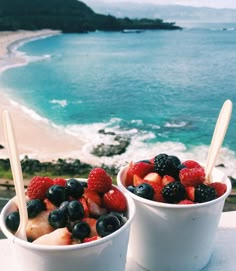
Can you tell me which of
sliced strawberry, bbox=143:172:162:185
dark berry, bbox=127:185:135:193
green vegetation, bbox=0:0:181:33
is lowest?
green vegetation, bbox=0:0:181:33

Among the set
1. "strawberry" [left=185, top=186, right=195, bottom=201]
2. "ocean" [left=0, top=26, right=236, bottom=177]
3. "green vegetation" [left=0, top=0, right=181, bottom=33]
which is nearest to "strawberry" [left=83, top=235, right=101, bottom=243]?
"strawberry" [left=185, top=186, right=195, bottom=201]

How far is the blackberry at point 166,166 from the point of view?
51 cm

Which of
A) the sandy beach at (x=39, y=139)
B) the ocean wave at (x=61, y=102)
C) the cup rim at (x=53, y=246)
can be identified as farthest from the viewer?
the ocean wave at (x=61, y=102)

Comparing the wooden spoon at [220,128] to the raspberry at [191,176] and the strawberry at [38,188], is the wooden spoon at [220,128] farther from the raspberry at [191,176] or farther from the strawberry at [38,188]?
the strawberry at [38,188]

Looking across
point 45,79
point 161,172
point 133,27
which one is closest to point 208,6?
point 133,27

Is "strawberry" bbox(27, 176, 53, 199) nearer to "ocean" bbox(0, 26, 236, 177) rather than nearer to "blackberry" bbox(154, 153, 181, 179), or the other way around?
"blackberry" bbox(154, 153, 181, 179)

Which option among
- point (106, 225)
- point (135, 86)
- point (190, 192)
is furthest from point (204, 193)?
point (135, 86)

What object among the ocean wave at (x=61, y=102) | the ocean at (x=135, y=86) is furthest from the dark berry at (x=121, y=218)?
the ocean wave at (x=61, y=102)

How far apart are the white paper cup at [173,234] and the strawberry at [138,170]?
0.02m

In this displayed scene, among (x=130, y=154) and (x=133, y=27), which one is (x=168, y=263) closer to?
(x=130, y=154)

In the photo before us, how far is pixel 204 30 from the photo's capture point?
18.2 ft

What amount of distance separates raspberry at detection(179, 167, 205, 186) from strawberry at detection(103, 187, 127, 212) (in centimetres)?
7

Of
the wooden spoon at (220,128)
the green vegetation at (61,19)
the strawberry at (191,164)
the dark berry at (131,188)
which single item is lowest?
the green vegetation at (61,19)

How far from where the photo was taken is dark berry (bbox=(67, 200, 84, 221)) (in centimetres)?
42
